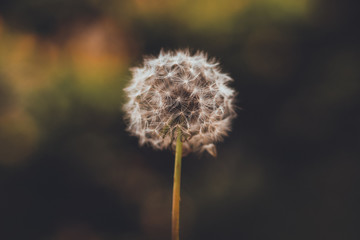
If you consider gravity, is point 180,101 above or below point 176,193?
above

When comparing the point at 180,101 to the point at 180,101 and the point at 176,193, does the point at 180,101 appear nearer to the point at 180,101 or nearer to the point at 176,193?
the point at 180,101

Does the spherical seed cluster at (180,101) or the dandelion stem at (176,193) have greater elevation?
the spherical seed cluster at (180,101)

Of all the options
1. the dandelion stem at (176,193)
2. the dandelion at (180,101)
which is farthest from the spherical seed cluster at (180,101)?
the dandelion stem at (176,193)

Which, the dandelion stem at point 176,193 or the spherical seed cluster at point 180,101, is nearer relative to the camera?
the dandelion stem at point 176,193

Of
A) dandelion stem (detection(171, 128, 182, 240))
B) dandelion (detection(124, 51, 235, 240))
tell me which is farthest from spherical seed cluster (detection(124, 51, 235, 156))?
dandelion stem (detection(171, 128, 182, 240))

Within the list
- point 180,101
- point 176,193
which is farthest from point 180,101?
point 176,193

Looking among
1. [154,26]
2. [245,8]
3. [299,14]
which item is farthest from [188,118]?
[299,14]

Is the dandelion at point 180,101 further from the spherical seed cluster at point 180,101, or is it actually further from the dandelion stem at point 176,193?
the dandelion stem at point 176,193

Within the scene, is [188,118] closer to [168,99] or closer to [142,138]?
[168,99]

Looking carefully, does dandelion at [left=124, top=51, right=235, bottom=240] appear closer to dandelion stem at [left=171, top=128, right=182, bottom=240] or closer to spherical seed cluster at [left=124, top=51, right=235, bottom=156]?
spherical seed cluster at [left=124, top=51, right=235, bottom=156]
